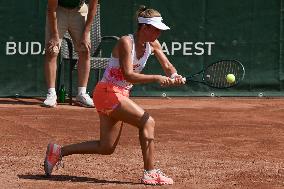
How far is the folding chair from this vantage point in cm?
1223

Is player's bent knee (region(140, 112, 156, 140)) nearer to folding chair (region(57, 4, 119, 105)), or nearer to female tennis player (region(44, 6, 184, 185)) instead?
female tennis player (region(44, 6, 184, 185))

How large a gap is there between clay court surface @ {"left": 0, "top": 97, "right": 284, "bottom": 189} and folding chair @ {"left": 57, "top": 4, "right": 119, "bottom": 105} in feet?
1.99

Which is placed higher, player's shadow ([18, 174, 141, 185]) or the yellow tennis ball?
the yellow tennis ball

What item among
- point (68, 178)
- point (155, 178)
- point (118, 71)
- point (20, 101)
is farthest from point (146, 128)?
point (20, 101)

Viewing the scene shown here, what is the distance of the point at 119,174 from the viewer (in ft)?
24.9

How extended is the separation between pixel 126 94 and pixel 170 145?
6.50 ft

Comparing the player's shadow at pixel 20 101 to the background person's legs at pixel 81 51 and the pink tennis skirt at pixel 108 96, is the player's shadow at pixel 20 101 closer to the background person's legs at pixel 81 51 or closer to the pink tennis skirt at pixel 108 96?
the background person's legs at pixel 81 51

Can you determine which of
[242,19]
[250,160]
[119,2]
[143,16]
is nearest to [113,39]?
[119,2]

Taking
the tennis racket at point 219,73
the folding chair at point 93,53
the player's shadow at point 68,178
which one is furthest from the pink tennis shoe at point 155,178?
the folding chair at point 93,53

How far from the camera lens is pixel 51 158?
747 centimetres

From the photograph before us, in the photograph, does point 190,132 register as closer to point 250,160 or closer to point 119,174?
point 250,160

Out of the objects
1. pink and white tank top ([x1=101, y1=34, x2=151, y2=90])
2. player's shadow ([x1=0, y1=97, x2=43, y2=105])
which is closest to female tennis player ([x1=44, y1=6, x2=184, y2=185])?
pink and white tank top ([x1=101, y1=34, x2=151, y2=90])

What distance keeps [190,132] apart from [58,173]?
2772 mm

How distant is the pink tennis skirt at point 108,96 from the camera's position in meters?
7.17
